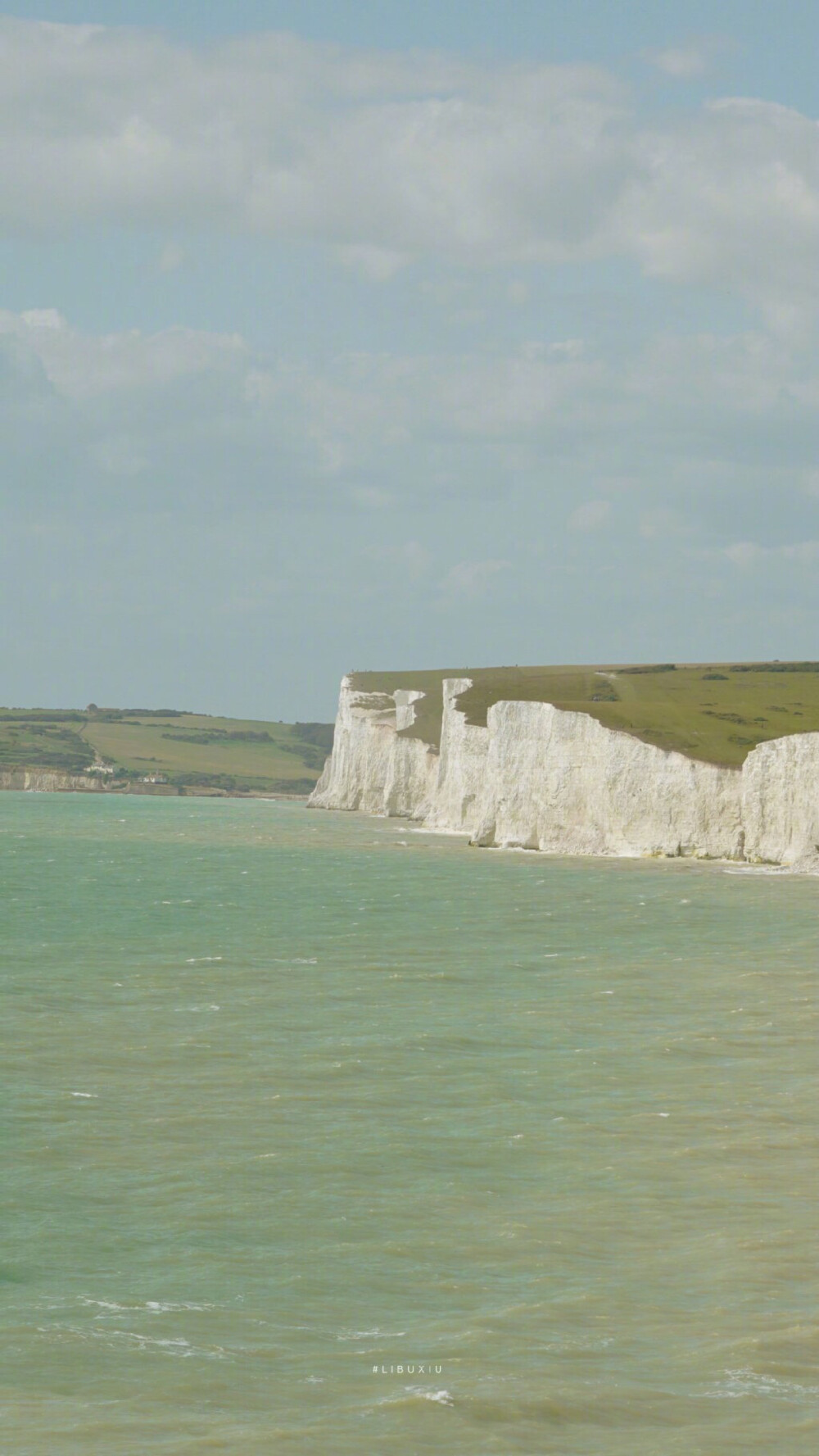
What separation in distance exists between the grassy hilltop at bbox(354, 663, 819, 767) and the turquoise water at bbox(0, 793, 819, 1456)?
41.3 m

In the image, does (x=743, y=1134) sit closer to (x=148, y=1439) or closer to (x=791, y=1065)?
(x=791, y=1065)

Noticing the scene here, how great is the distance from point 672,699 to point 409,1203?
84.6 metres

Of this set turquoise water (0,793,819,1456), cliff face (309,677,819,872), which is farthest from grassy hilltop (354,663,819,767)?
turquoise water (0,793,819,1456)

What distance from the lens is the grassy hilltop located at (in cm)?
7556

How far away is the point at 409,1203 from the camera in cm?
1545

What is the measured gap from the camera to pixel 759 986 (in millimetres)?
29828

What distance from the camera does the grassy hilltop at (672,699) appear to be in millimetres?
75562

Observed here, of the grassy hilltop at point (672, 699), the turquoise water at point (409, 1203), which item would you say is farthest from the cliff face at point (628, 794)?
the turquoise water at point (409, 1203)

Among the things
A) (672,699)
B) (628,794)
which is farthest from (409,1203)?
(672,699)

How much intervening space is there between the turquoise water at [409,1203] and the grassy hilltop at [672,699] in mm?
41265

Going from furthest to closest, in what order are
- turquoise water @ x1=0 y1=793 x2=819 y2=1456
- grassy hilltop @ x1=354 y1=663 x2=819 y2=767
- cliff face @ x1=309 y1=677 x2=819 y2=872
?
grassy hilltop @ x1=354 y1=663 x2=819 y2=767, cliff face @ x1=309 y1=677 x2=819 y2=872, turquoise water @ x1=0 y1=793 x2=819 y2=1456

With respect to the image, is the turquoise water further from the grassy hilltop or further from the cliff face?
the grassy hilltop

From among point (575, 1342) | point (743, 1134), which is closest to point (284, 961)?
point (743, 1134)

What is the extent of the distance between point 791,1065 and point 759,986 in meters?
7.98
